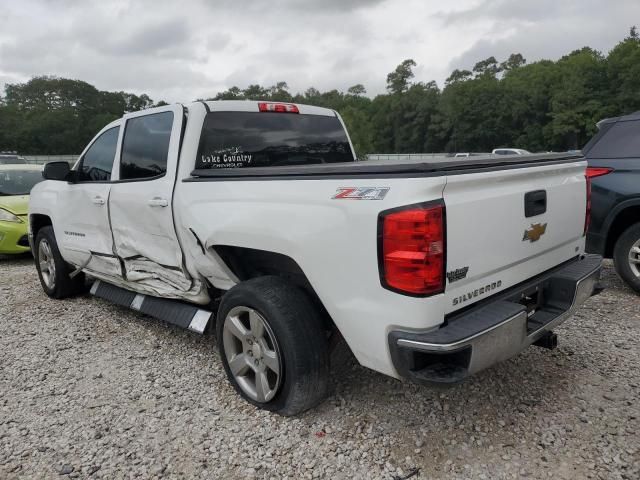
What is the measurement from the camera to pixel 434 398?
3.03 meters

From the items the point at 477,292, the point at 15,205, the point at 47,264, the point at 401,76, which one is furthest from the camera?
the point at 401,76

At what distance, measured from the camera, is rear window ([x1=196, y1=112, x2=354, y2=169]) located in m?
3.47

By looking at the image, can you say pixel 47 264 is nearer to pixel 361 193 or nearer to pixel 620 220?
pixel 361 193

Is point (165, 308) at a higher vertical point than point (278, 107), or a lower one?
lower

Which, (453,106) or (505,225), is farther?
(453,106)

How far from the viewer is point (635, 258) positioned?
187 inches

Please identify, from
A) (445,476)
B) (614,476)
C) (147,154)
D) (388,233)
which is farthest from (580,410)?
(147,154)

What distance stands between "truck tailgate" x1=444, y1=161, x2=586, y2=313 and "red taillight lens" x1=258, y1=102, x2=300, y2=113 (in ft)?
6.65

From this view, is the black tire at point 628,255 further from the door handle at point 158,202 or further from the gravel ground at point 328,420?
the door handle at point 158,202

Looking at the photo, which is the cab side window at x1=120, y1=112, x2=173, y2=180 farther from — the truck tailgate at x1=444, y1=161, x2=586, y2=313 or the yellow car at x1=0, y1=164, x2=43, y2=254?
the yellow car at x1=0, y1=164, x2=43, y2=254

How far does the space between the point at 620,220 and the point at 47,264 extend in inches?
236

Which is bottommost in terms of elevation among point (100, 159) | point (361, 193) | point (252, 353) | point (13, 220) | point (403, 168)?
point (252, 353)

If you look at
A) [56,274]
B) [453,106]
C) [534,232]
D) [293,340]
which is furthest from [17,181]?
[453,106]

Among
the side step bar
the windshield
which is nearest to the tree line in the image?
the windshield
